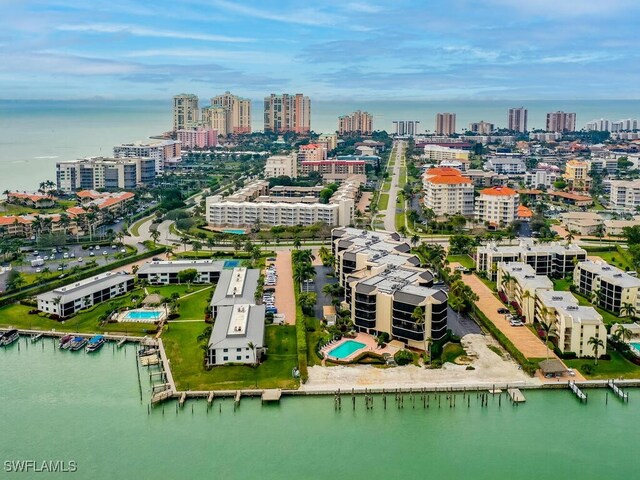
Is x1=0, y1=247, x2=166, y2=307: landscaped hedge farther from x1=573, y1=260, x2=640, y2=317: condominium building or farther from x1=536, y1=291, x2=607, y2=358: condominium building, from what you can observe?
x1=573, y1=260, x2=640, y2=317: condominium building

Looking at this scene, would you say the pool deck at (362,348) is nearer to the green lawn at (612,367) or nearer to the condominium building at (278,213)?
the green lawn at (612,367)

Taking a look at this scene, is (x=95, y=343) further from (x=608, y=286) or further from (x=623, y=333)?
(x=608, y=286)

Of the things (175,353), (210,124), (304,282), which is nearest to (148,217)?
(304,282)

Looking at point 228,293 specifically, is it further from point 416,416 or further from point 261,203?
point 261,203

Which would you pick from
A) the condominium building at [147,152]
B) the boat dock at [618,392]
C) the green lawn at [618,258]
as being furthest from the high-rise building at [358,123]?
the boat dock at [618,392]

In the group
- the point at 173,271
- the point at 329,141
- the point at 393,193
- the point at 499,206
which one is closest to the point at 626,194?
the point at 499,206

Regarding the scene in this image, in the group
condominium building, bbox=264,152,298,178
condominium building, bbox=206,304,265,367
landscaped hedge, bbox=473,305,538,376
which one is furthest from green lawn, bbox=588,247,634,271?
condominium building, bbox=264,152,298,178
